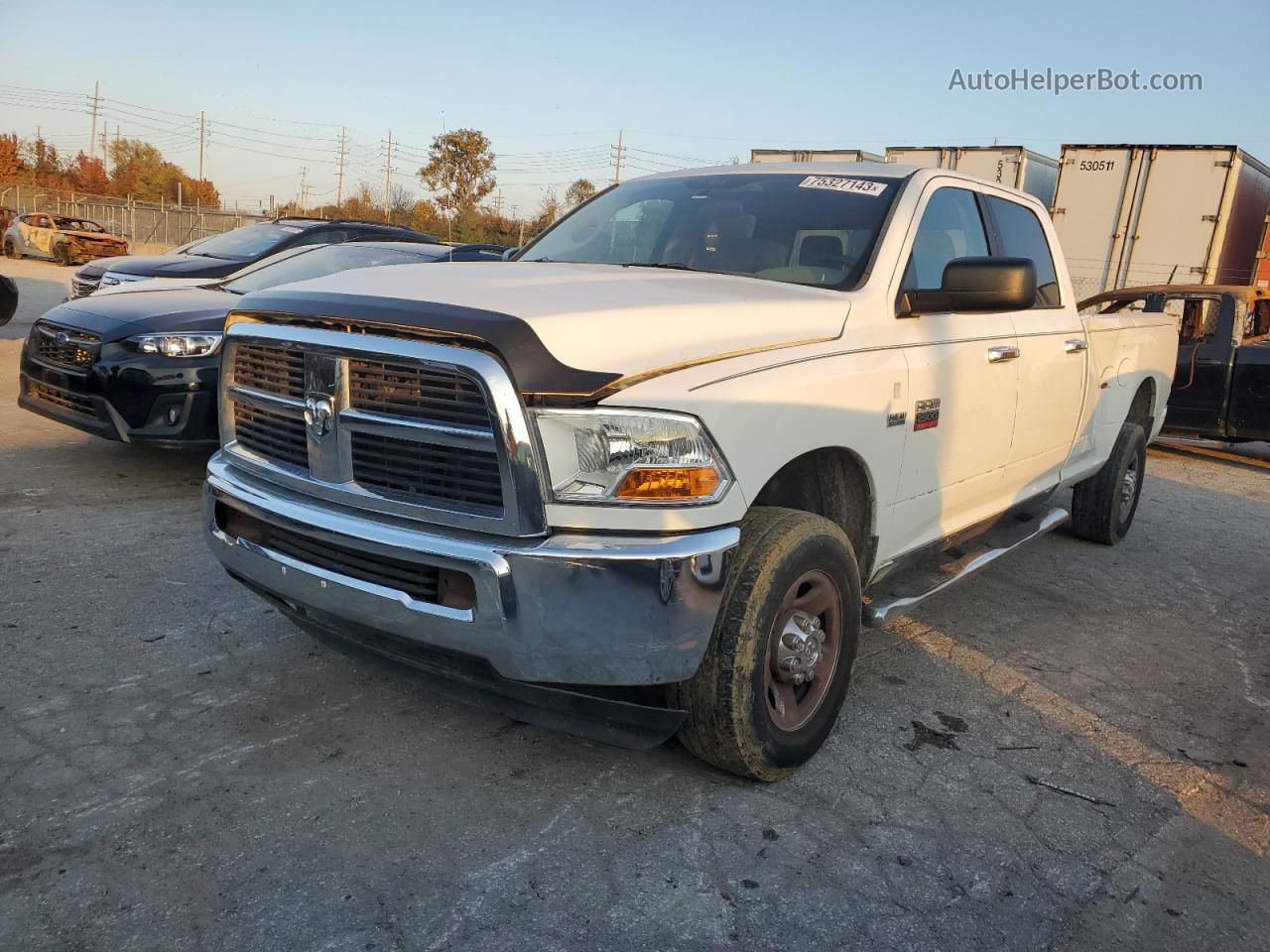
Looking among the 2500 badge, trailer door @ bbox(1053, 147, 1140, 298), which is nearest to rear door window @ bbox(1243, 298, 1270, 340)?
trailer door @ bbox(1053, 147, 1140, 298)

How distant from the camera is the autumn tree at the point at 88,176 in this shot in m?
65.8

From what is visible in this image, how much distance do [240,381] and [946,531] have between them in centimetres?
262

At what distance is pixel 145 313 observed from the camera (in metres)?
5.95

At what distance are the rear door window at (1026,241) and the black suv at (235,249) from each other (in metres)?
6.41

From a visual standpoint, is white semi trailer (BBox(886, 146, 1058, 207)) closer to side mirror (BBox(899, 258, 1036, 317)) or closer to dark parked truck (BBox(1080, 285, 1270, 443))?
dark parked truck (BBox(1080, 285, 1270, 443))

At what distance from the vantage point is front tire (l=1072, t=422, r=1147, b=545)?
18.9ft

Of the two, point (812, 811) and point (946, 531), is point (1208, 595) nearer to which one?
point (946, 531)

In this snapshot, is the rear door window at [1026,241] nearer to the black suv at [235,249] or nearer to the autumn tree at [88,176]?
the black suv at [235,249]

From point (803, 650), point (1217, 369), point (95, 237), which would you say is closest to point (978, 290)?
point (803, 650)

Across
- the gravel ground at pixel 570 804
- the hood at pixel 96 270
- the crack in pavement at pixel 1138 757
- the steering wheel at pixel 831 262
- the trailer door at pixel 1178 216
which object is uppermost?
the trailer door at pixel 1178 216

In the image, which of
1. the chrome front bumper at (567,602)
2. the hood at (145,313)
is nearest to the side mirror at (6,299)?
the hood at (145,313)

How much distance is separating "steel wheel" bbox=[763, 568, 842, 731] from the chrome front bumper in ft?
1.37

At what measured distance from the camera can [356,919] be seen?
2.22m

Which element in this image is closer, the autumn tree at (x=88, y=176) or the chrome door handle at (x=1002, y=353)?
the chrome door handle at (x=1002, y=353)
